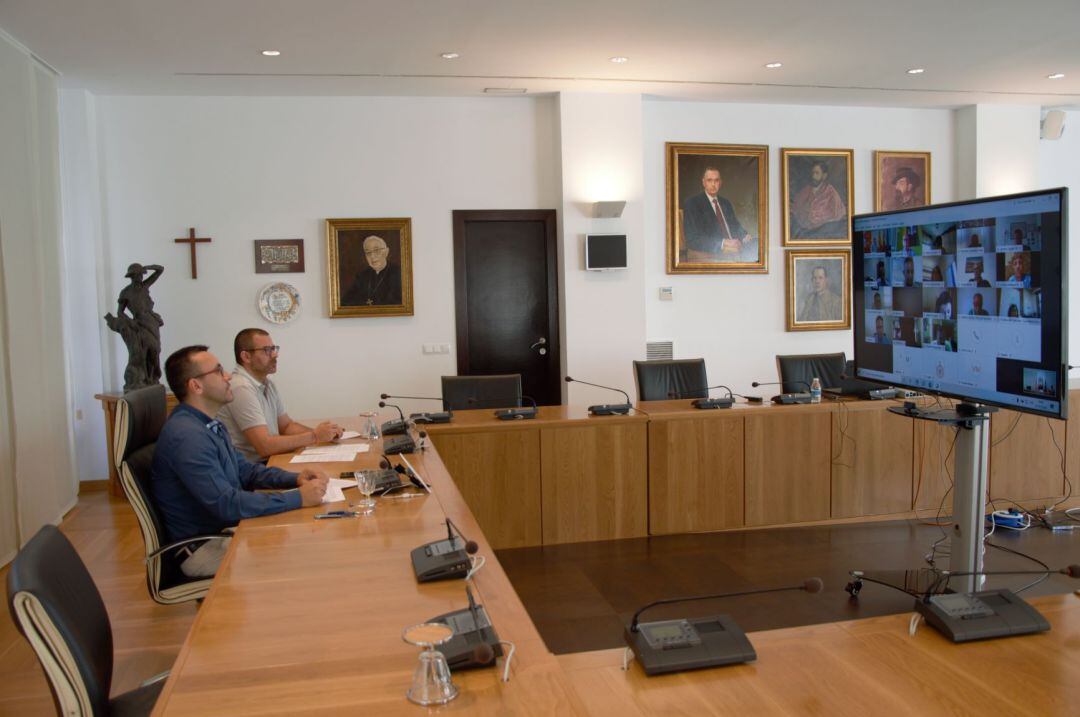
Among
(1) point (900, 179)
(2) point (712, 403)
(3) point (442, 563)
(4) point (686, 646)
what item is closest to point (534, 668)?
(4) point (686, 646)

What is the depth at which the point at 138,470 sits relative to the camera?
292 centimetres

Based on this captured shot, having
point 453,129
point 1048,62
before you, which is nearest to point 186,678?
point 453,129

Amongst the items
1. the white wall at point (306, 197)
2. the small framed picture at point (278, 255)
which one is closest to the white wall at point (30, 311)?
the white wall at point (306, 197)

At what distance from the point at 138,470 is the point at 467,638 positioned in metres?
1.85

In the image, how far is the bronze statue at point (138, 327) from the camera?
5.93m

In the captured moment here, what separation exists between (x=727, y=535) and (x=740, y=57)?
3356mm

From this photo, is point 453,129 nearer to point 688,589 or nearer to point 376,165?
point 376,165

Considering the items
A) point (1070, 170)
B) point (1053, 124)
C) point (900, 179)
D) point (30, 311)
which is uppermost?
point (1053, 124)

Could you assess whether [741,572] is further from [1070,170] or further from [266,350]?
[1070,170]

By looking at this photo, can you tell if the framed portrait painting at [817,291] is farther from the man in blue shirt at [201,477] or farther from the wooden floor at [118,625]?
the wooden floor at [118,625]

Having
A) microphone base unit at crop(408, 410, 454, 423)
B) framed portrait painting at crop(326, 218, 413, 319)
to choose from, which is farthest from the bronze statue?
microphone base unit at crop(408, 410, 454, 423)

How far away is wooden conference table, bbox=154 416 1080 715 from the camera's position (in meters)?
1.45

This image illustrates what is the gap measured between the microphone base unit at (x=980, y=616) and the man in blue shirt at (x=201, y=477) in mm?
1891

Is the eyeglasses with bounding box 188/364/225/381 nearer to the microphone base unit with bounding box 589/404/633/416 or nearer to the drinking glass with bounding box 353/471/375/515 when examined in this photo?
the drinking glass with bounding box 353/471/375/515
